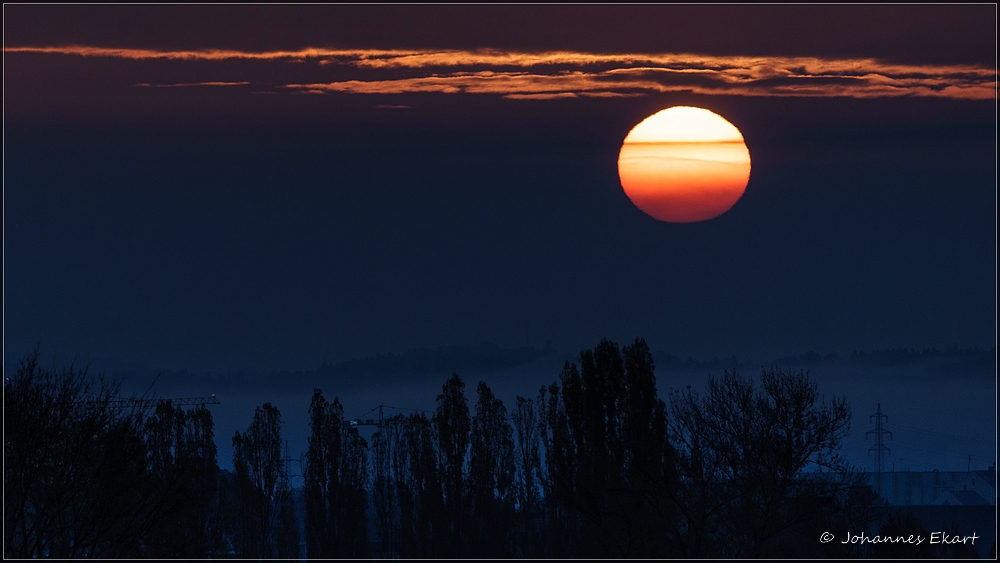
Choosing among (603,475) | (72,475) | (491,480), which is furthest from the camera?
(491,480)

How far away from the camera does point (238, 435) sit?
6378 centimetres

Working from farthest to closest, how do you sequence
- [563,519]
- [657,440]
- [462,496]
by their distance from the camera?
[462,496] < [563,519] < [657,440]

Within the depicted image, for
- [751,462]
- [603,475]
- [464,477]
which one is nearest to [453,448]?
[464,477]

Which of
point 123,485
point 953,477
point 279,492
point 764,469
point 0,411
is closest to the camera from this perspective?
point 0,411

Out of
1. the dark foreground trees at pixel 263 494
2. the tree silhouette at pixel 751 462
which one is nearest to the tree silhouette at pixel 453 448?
the dark foreground trees at pixel 263 494

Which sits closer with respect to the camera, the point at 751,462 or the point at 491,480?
the point at 751,462

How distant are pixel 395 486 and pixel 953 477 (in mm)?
80475

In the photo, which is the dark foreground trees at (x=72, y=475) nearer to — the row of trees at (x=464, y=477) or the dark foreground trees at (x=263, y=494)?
the row of trees at (x=464, y=477)

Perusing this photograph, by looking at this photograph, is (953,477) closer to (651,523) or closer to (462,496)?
(462,496)

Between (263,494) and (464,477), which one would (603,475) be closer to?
(464,477)

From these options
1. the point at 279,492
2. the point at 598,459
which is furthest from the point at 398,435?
the point at 598,459

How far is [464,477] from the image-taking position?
189 feet

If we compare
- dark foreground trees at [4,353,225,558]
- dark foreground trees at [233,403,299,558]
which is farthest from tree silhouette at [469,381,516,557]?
→ dark foreground trees at [4,353,225,558]

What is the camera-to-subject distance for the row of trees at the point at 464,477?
84.5 feet
